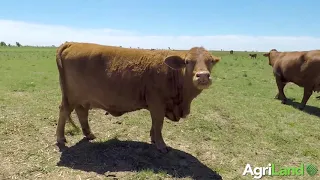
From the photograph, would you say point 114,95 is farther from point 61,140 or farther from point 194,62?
point 194,62

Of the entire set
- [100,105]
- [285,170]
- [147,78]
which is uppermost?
[147,78]

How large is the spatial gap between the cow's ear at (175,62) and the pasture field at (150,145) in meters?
1.71

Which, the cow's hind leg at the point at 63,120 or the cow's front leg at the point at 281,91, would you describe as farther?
the cow's front leg at the point at 281,91

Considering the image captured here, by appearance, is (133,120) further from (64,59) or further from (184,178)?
(184,178)

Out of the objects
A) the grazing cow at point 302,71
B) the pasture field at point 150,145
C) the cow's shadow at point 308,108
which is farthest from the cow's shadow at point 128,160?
the grazing cow at point 302,71

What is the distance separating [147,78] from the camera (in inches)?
249

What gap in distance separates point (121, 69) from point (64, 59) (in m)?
1.22

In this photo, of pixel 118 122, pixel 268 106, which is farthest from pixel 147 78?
pixel 268 106

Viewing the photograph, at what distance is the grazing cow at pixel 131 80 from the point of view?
20.4 feet

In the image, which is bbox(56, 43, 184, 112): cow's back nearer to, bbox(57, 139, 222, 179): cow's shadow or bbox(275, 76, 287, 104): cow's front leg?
bbox(57, 139, 222, 179): cow's shadow

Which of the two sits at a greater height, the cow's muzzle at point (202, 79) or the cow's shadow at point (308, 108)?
the cow's muzzle at point (202, 79)

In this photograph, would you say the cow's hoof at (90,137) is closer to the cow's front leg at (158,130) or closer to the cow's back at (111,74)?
the cow's back at (111,74)

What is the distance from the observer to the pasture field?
5.76 m

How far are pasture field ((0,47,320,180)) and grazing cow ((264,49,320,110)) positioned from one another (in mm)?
1530
